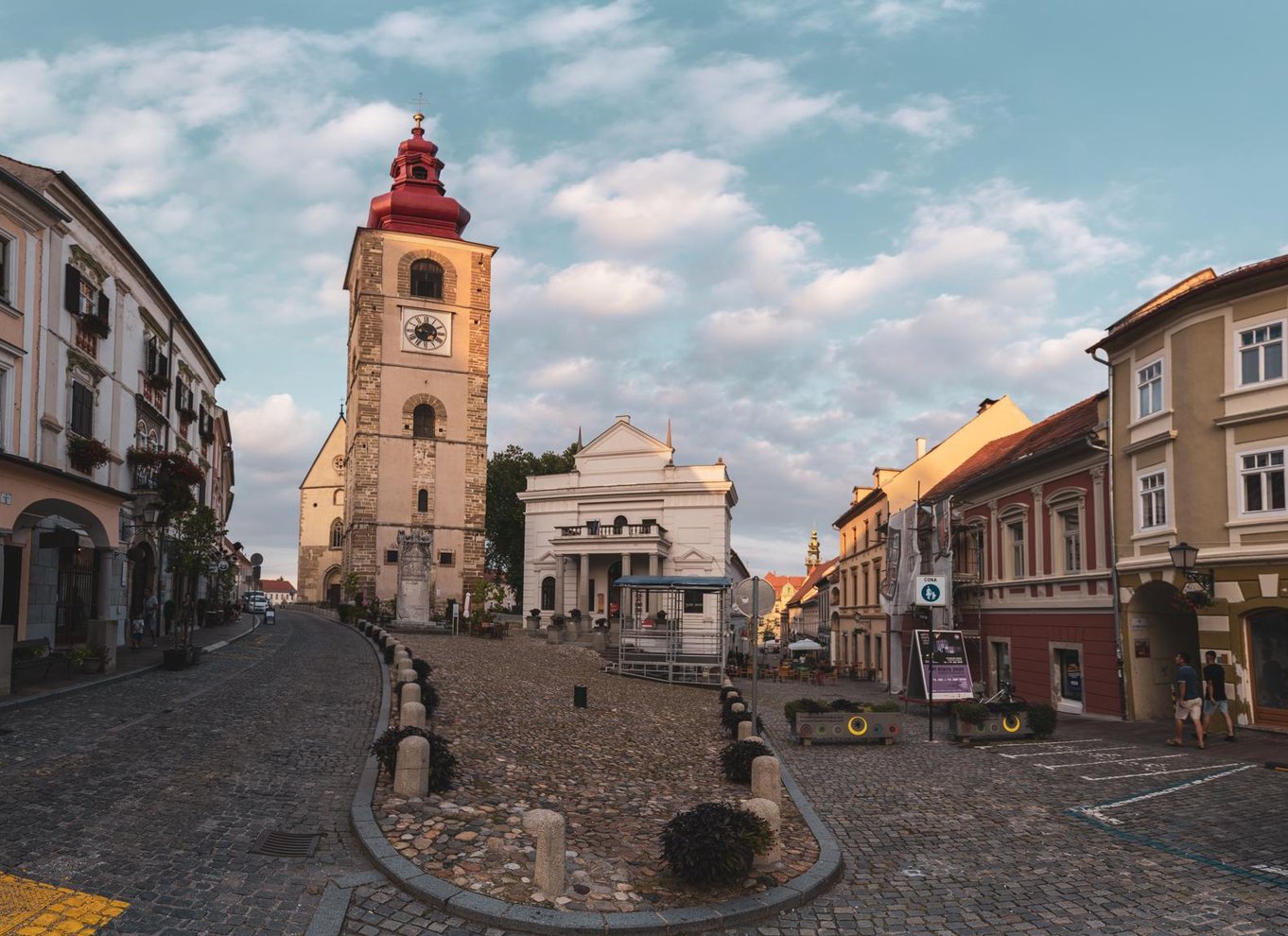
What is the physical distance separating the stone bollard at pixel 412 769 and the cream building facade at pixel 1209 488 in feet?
51.5

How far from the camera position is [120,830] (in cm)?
890

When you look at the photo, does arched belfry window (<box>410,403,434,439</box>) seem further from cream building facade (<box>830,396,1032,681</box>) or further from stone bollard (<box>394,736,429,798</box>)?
stone bollard (<box>394,736,429,798</box>)

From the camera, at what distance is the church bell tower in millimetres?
59250

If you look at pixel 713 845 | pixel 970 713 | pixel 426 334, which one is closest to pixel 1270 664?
pixel 970 713

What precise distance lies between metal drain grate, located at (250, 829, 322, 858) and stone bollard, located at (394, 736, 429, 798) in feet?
5.08

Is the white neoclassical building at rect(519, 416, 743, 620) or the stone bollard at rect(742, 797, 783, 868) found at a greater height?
the white neoclassical building at rect(519, 416, 743, 620)

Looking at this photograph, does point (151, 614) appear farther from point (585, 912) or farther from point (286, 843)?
point (585, 912)

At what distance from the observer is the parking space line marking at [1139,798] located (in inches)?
452

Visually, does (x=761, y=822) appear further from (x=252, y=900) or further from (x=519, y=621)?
(x=519, y=621)

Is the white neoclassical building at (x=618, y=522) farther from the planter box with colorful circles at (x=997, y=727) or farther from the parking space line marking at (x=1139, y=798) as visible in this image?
the parking space line marking at (x=1139, y=798)

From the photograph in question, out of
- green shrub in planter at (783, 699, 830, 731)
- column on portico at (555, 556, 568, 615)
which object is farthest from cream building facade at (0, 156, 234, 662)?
column on portico at (555, 556, 568, 615)

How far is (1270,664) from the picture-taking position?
59.9 ft

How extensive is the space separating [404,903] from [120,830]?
10.6 feet

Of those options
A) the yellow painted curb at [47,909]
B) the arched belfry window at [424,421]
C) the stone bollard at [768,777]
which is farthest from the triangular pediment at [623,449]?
the yellow painted curb at [47,909]
